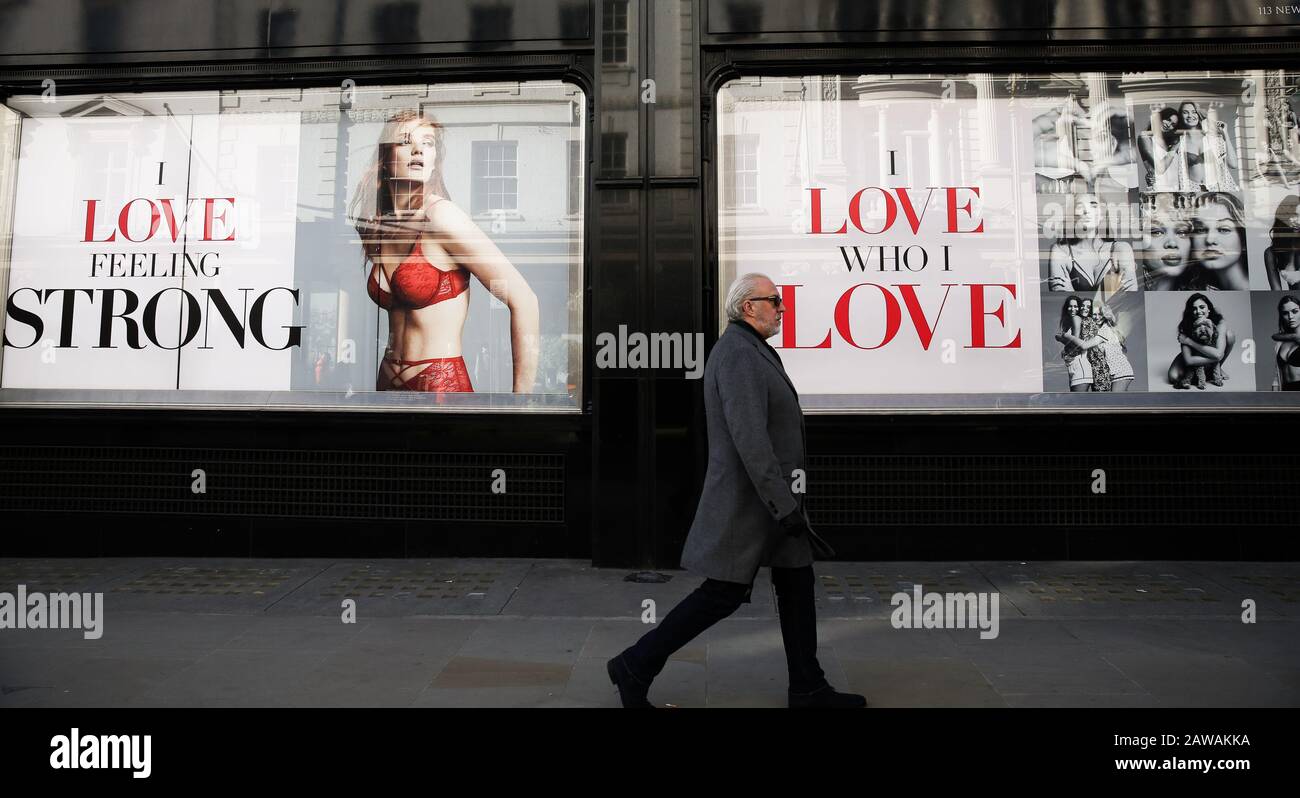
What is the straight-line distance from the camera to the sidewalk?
12.4 ft

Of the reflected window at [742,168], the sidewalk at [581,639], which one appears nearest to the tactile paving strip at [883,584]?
the sidewalk at [581,639]

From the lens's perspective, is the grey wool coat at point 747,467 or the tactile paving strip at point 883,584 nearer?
the grey wool coat at point 747,467

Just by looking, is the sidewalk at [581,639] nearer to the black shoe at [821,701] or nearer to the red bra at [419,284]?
the black shoe at [821,701]

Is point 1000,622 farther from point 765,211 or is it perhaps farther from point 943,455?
point 765,211

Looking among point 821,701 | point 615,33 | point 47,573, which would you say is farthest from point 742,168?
point 47,573

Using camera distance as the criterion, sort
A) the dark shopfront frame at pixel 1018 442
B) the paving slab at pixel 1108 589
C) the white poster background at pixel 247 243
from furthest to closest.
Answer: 1. the white poster background at pixel 247 243
2. the dark shopfront frame at pixel 1018 442
3. the paving slab at pixel 1108 589

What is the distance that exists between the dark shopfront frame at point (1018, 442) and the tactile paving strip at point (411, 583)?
8.78 ft

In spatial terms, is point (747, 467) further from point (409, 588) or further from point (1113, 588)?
point (1113, 588)

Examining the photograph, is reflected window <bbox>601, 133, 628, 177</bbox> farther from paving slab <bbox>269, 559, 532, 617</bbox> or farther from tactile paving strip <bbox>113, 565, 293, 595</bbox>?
tactile paving strip <bbox>113, 565, 293, 595</bbox>

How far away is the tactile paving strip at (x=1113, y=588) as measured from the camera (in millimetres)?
5441
